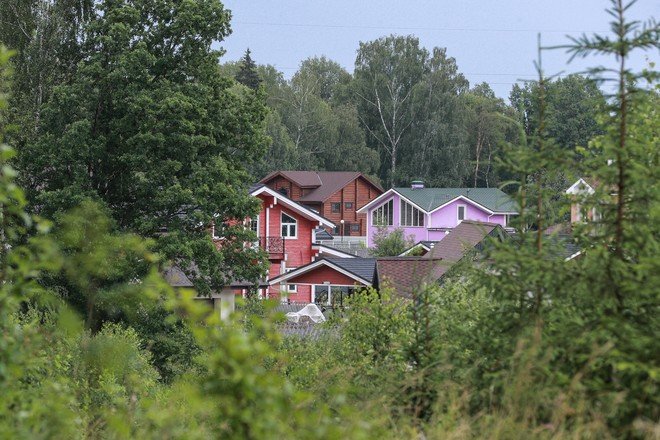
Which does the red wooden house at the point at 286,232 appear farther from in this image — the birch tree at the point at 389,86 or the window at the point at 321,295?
the birch tree at the point at 389,86

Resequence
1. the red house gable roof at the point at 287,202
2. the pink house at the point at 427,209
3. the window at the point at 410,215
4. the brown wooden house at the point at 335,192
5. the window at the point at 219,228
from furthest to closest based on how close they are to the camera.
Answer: the brown wooden house at the point at 335,192 < the window at the point at 410,215 < the pink house at the point at 427,209 < the red house gable roof at the point at 287,202 < the window at the point at 219,228

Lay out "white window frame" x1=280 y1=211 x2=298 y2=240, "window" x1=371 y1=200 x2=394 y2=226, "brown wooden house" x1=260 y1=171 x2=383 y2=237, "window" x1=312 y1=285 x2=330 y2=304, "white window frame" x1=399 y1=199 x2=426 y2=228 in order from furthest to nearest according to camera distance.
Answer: "brown wooden house" x1=260 y1=171 x2=383 y2=237 < "window" x1=371 y1=200 x2=394 y2=226 < "white window frame" x1=399 y1=199 x2=426 y2=228 < "white window frame" x1=280 y1=211 x2=298 y2=240 < "window" x1=312 y1=285 x2=330 y2=304

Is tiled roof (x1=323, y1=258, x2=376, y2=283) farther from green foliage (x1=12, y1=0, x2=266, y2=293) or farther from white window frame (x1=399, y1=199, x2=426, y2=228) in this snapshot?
white window frame (x1=399, y1=199, x2=426, y2=228)

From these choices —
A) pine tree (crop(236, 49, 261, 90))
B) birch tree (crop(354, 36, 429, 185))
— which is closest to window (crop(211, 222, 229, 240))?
birch tree (crop(354, 36, 429, 185))

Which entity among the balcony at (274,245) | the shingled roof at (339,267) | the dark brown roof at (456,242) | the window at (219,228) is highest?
the window at (219,228)

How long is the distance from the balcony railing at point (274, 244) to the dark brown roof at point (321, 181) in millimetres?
28364

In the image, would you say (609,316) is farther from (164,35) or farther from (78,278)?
(164,35)

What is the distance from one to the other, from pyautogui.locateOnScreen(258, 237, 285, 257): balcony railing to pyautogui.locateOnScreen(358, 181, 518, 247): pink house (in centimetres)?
2453

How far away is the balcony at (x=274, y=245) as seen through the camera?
141 feet

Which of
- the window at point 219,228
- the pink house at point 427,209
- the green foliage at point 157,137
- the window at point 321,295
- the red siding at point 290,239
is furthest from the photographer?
the pink house at point 427,209

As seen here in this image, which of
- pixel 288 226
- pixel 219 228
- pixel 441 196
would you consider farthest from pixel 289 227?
pixel 441 196

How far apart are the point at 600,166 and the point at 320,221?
132 ft

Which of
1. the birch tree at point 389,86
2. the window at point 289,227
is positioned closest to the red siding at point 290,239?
the window at point 289,227

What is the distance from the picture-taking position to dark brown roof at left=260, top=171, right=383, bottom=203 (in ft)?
238
